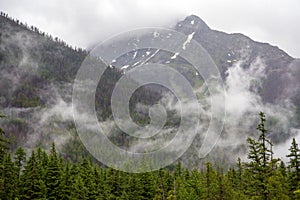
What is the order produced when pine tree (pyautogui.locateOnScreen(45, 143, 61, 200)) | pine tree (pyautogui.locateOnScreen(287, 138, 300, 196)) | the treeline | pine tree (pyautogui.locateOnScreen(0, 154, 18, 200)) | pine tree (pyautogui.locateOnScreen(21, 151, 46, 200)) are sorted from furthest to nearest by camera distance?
pine tree (pyautogui.locateOnScreen(45, 143, 61, 200)), pine tree (pyautogui.locateOnScreen(0, 154, 18, 200)), pine tree (pyautogui.locateOnScreen(21, 151, 46, 200)), pine tree (pyautogui.locateOnScreen(287, 138, 300, 196)), the treeline

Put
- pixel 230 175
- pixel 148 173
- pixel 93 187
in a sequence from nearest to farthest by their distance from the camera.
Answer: pixel 93 187 → pixel 148 173 → pixel 230 175

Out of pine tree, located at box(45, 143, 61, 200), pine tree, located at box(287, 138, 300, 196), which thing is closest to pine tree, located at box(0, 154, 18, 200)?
pine tree, located at box(45, 143, 61, 200)

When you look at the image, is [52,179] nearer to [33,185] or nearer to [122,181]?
[33,185]

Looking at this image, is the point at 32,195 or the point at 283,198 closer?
the point at 283,198

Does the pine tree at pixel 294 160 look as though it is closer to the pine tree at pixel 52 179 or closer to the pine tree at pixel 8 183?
the pine tree at pixel 52 179

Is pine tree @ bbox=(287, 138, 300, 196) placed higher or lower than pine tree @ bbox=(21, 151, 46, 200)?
higher

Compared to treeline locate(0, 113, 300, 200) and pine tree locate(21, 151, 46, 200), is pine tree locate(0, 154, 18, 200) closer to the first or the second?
treeline locate(0, 113, 300, 200)

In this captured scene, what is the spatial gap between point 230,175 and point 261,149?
157 feet

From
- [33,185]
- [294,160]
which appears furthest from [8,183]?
[294,160]

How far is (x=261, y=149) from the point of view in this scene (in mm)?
28719

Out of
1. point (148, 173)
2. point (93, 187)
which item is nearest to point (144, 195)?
point (148, 173)

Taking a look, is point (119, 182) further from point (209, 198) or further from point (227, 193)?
point (227, 193)

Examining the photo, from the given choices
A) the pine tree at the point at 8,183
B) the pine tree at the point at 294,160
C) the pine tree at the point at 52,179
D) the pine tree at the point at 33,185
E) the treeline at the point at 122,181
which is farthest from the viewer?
the pine tree at the point at 52,179

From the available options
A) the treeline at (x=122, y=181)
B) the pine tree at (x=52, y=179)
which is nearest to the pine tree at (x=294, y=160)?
the treeline at (x=122, y=181)
